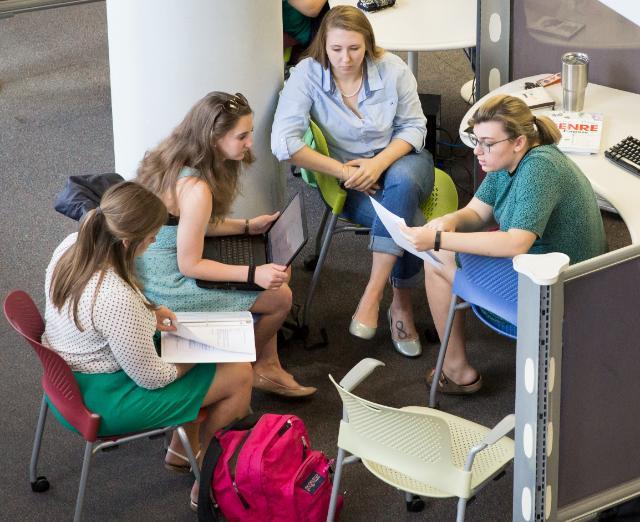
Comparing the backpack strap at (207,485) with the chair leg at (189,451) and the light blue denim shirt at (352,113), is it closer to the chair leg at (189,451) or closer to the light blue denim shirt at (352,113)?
the chair leg at (189,451)

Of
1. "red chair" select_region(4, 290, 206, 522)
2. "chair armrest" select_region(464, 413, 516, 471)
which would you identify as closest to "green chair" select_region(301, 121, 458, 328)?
"red chair" select_region(4, 290, 206, 522)

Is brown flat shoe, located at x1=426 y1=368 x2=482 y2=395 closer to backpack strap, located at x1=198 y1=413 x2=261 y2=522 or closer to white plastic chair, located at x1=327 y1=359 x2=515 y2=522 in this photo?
white plastic chair, located at x1=327 y1=359 x2=515 y2=522

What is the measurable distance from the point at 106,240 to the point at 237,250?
0.78 metres

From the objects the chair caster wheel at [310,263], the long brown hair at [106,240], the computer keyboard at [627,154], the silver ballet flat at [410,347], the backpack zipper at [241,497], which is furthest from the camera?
the chair caster wheel at [310,263]

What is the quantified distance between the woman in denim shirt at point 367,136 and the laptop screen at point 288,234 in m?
0.31

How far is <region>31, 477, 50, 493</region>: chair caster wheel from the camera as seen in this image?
3121mm

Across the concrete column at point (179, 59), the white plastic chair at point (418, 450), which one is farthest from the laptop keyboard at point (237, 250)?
the white plastic chair at point (418, 450)

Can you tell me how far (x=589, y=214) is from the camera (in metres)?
2.99

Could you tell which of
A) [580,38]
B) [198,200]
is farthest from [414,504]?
[580,38]

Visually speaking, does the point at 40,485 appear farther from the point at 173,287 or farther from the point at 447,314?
the point at 447,314

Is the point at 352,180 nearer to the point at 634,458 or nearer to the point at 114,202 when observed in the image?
the point at 114,202

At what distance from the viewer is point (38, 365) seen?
11.9 feet

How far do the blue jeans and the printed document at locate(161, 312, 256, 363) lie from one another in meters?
0.71

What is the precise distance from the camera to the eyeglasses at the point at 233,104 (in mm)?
3137
